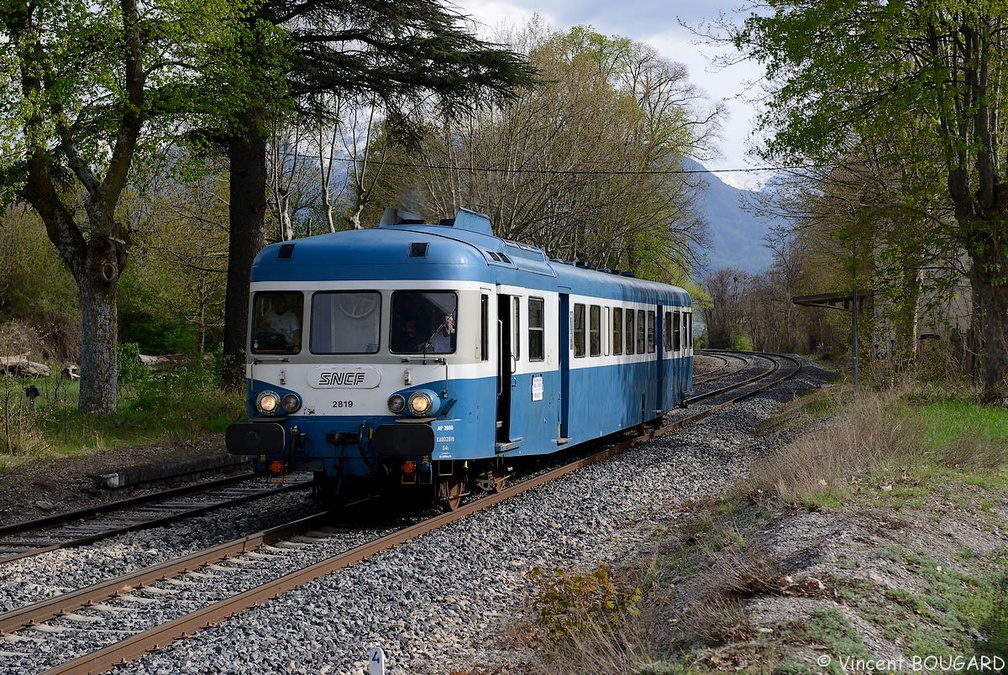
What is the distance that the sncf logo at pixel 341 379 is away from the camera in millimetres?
10195

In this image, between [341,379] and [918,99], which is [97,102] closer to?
[341,379]

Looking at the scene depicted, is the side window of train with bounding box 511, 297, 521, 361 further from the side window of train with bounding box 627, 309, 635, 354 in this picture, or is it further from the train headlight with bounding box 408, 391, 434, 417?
the side window of train with bounding box 627, 309, 635, 354

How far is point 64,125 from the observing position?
50.4 feet

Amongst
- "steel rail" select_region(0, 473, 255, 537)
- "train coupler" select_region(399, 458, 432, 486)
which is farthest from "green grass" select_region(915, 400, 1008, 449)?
"steel rail" select_region(0, 473, 255, 537)

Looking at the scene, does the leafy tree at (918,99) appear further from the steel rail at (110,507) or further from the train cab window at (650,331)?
the steel rail at (110,507)

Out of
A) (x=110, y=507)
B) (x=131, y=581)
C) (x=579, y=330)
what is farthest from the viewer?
(x=579, y=330)

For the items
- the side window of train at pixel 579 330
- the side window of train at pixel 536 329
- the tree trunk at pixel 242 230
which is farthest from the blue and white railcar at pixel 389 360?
the tree trunk at pixel 242 230

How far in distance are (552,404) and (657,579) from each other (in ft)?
16.4

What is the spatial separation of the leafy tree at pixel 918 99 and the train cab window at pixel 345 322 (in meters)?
10.5

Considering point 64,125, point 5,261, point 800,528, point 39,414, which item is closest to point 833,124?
point 800,528

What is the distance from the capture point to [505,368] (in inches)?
444

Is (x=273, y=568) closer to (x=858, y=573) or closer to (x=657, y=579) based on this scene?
(x=657, y=579)

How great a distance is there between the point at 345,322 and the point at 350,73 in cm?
1056

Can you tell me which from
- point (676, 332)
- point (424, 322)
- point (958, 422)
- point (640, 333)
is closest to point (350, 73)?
point (640, 333)
